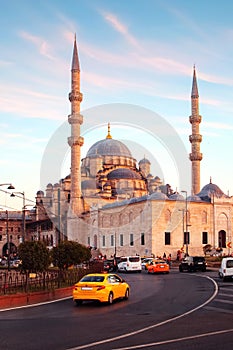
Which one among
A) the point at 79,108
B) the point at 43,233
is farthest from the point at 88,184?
the point at 79,108

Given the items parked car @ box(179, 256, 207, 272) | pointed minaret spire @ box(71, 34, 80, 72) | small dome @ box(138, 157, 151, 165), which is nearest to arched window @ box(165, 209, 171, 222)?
pointed minaret spire @ box(71, 34, 80, 72)

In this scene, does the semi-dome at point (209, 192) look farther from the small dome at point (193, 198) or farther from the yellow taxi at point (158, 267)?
the yellow taxi at point (158, 267)

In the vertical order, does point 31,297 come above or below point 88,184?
below

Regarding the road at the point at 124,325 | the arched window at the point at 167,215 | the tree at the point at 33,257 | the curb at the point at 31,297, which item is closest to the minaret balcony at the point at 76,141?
the arched window at the point at 167,215

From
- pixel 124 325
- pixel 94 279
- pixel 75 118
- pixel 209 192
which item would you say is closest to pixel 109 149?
pixel 209 192

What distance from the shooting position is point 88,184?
88.9 m

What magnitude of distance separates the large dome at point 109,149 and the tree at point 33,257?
75027 mm

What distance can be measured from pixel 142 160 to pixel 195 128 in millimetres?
31130

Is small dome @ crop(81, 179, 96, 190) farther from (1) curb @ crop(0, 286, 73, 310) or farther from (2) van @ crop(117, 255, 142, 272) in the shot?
(1) curb @ crop(0, 286, 73, 310)

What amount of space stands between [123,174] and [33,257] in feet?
230

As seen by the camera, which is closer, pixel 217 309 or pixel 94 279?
pixel 217 309

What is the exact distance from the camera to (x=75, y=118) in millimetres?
68875

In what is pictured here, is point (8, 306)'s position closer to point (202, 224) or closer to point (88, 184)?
point (202, 224)

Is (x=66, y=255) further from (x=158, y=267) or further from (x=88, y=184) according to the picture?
(x=88, y=184)
